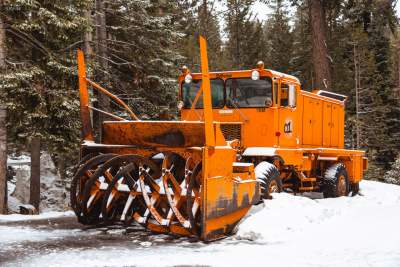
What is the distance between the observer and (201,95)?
11273mm

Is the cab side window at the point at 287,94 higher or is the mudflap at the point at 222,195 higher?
the cab side window at the point at 287,94

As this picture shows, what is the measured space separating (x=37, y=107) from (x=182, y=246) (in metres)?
7.90

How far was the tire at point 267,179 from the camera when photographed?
910 cm

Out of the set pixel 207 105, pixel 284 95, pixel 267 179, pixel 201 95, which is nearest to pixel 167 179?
pixel 207 105

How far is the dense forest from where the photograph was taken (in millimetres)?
13305

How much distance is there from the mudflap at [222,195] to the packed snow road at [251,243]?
0.59 ft

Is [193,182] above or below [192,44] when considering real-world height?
below

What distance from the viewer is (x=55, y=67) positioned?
1355cm

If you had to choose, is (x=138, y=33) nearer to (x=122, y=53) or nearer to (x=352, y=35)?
(x=122, y=53)

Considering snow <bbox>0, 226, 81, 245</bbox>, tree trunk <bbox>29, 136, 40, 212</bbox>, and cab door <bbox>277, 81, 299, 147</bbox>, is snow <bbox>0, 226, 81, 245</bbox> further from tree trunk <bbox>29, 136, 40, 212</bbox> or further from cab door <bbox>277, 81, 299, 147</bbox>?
tree trunk <bbox>29, 136, 40, 212</bbox>

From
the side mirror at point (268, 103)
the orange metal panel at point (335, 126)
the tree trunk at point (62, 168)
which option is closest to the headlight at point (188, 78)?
the side mirror at point (268, 103)

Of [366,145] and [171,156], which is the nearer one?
[171,156]

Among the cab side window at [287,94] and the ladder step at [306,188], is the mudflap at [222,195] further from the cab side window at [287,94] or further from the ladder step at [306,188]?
the ladder step at [306,188]

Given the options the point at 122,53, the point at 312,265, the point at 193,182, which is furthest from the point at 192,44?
the point at 312,265
